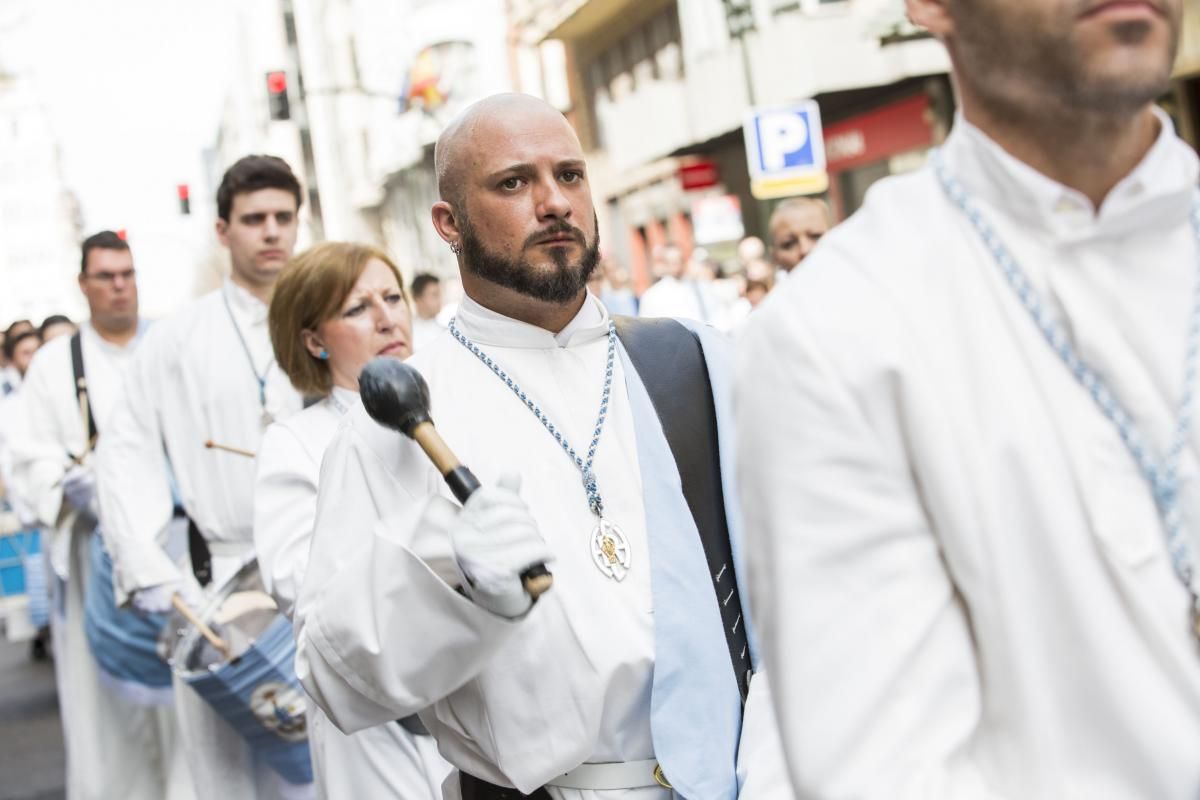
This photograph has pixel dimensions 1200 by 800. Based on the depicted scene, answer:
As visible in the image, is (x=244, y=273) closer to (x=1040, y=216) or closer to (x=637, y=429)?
(x=637, y=429)

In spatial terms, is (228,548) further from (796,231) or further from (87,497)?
(796,231)

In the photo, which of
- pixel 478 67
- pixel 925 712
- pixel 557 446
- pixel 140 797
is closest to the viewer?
pixel 925 712

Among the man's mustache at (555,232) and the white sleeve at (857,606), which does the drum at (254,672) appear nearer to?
the man's mustache at (555,232)

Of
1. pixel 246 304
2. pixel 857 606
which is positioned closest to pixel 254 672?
pixel 246 304

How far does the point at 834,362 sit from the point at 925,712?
1.17 ft

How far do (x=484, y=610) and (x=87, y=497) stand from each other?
4835mm

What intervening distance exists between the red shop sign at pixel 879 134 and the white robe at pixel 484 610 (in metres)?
19.0

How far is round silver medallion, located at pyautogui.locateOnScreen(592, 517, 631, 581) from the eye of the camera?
289 centimetres

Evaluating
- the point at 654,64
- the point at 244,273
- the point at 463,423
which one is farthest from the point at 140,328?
the point at 654,64

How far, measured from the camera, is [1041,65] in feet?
5.66

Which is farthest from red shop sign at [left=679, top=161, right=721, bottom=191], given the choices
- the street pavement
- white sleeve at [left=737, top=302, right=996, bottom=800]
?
white sleeve at [left=737, top=302, right=996, bottom=800]

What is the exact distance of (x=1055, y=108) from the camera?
174 cm

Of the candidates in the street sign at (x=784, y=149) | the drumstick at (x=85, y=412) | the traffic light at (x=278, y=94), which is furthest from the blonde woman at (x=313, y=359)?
the traffic light at (x=278, y=94)

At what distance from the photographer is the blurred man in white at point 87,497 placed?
23.6 feet
